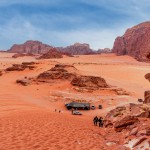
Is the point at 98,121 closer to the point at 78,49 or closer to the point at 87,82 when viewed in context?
the point at 87,82

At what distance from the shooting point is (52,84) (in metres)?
38.2

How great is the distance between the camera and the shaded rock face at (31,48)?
174450 millimetres

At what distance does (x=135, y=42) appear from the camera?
12519 cm

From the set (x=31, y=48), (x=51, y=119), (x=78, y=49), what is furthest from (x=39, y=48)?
(x=51, y=119)

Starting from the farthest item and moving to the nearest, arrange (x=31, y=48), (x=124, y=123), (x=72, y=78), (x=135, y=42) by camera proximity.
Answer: (x=31, y=48) < (x=135, y=42) < (x=72, y=78) < (x=124, y=123)

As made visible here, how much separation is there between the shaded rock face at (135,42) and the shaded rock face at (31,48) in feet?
166

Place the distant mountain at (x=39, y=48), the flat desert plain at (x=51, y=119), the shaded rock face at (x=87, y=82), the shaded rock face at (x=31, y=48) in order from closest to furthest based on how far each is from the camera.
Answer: the flat desert plain at (x=51, y=119) → the shaded rock face at (x=87, y=82) → the shaded rock face at (x=31, y=48) → the distant mountain at (x=39, y=48)

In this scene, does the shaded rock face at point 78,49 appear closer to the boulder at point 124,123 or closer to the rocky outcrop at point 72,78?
the rocky outcrop at point 72,78

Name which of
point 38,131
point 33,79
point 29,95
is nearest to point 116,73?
point 33,79

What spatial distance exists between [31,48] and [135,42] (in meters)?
71.8

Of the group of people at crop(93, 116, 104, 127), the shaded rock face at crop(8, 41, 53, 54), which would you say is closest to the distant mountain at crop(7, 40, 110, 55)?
the shaded rock face at crop(8, 41, 53, 54)

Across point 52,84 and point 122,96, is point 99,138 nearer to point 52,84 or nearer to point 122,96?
point 122,96

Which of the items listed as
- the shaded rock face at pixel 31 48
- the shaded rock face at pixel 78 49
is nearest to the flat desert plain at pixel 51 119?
the shaded rock face at pixel 31 48

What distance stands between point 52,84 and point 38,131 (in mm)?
21633
